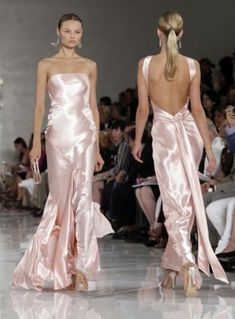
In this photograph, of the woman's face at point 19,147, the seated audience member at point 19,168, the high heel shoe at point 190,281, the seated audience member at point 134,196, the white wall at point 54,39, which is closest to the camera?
the high heel shoe at point 190,281

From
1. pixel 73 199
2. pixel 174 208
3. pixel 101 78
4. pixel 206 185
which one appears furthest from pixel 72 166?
pixel 101 78

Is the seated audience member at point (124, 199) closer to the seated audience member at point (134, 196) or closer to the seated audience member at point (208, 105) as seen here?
the seated audience member at point (134, 196)

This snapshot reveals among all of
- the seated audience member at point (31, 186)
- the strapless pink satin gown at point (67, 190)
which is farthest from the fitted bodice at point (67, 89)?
the seated audience member at point (31, 186)

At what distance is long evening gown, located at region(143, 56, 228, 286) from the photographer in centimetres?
547

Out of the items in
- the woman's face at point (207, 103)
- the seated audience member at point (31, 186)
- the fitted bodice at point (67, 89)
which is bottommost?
the seated audience member at point (31, 186)

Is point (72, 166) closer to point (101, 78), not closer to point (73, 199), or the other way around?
point (73, 199)

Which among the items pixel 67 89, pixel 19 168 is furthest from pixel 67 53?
pixel 19 168

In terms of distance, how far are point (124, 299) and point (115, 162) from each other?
4469mm

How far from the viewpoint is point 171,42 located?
17.9ft

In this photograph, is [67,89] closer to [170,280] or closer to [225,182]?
[170,280]

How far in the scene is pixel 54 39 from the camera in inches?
580

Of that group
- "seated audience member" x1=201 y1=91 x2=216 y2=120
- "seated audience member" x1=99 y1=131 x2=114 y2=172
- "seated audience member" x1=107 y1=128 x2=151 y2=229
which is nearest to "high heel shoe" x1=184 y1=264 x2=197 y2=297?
"seated audience member" x1=107 y1=128 x2=151 y2=229

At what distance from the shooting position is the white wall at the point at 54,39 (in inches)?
579

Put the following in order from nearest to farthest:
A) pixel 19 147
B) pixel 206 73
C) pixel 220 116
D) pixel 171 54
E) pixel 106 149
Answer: pixel 171 54 < pixel 220 116 < pixel 106 149 < pixel 206 73 < pixel 19 147
